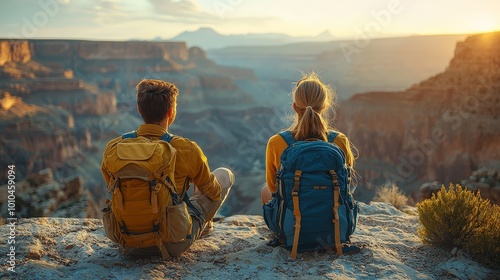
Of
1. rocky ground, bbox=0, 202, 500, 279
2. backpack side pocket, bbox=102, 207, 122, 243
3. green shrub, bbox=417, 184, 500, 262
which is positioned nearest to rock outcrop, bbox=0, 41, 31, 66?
rocky ground, bbox=0, 202, 500, 279

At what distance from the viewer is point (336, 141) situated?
11.8ft

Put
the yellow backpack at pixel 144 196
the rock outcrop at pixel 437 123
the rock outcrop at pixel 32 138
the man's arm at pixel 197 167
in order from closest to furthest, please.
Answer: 1. the yellow backpack at pixel 144 196
2. the man's arm at pixel 197 167
3. the rock outcrop at pixel 437 123
4. the rock outcrop at pixel 32 138

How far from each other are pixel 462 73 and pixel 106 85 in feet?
178

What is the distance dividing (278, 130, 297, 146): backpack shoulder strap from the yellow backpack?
102 centimetres

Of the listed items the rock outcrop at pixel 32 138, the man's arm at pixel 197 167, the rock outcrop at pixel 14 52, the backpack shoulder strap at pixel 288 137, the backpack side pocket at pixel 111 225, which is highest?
the rock outcrop at pixel 14 52

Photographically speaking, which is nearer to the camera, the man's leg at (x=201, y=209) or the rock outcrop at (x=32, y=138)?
the man's leg at (x=201, y=209)

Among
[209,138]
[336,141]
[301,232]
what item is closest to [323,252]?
[301,232]

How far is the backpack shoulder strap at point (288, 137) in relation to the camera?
3.52 m

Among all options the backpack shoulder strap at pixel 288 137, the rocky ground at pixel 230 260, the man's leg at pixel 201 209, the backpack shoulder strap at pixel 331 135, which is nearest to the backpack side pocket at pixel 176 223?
the man's leg at pixel 201 209

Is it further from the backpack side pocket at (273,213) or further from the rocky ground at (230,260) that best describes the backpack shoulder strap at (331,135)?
the rocky ground at (230,260)

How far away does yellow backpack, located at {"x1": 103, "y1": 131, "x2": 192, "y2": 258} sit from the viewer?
2.92 m

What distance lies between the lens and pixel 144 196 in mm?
2961

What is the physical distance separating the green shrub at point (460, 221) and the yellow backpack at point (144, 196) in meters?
2.36

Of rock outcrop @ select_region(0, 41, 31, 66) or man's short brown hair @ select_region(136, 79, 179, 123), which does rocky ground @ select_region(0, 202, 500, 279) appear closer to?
man's short brown hair @ select_region(136, 79, 179, 123)
